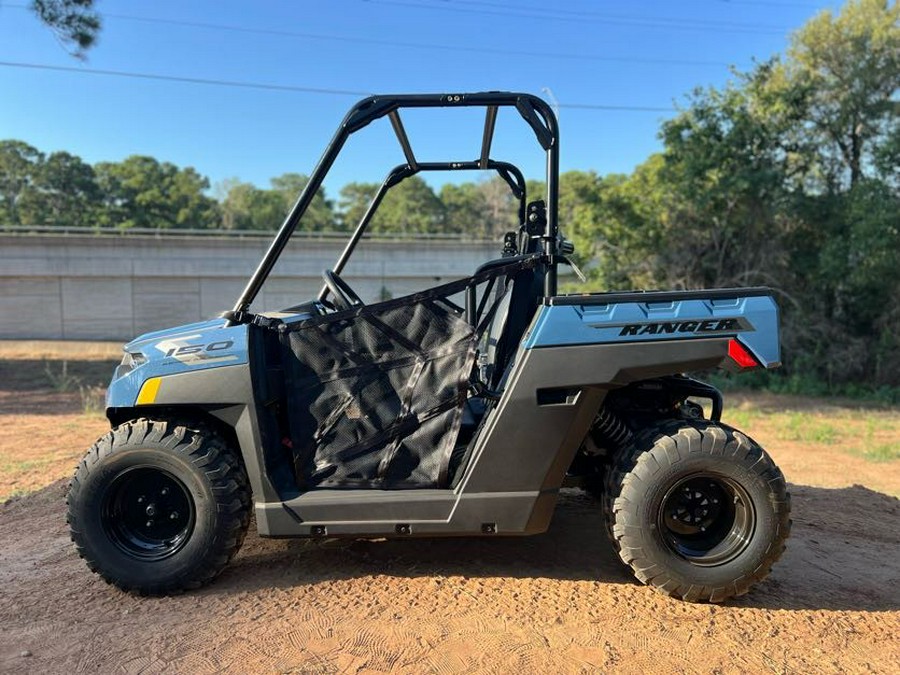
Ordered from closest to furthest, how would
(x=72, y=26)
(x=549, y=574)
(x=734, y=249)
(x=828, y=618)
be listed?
(x=828, y=618) → (x=549, y=574) → (x=72, y=26) → (x=734, y=249)

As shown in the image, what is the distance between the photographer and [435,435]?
122 inches

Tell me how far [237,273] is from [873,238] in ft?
83.0

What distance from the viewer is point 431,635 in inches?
108

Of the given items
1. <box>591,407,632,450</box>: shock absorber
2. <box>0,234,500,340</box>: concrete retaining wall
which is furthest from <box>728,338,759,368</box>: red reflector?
<box>0,234,500,340</box>: concrete retaining wall

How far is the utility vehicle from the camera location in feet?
9.95

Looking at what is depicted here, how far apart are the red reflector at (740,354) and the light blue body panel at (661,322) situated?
2cm

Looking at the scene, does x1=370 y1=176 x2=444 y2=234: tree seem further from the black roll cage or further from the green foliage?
the black roll cage

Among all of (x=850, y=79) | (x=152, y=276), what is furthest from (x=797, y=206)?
(x=152, y=276)

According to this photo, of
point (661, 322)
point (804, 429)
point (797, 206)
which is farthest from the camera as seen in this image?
point (797, 206)

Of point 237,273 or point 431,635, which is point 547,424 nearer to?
point 431,635

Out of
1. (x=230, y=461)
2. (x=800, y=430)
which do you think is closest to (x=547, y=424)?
(x=230, y=461)

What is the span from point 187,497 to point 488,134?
281cm

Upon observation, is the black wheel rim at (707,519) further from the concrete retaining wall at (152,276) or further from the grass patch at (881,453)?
the concrete retaining wall at (152,276)

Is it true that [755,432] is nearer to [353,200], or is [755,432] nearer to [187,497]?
[187,497]
